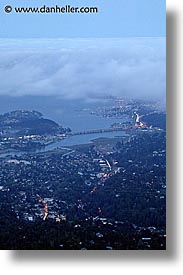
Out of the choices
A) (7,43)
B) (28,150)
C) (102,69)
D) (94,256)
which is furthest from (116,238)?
(7,43)

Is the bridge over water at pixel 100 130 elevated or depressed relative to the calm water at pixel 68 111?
depressed

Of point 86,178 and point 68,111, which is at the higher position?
point 68,111

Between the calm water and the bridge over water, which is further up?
the calm water

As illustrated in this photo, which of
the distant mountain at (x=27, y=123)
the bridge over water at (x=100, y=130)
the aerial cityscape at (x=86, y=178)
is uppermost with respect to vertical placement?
the distant mountain at (x=27, y=123)

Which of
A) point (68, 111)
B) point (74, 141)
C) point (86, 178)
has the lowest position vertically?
point (86, 178)

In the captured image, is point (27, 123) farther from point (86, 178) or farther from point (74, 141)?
point (86, 178)

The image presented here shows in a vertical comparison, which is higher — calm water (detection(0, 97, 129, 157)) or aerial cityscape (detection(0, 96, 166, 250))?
calm water (detection(0, 97, 129, 157))

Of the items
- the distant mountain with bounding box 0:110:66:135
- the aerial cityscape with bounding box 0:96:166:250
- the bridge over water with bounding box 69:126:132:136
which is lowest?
the aerial cityscape with bounding box 0:96:166:250

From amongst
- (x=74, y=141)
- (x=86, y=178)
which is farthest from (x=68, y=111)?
(x=86, y=178)
